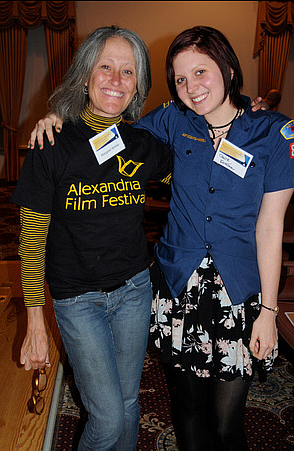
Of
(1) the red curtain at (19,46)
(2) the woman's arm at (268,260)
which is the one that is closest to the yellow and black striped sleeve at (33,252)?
(2) the woman's arm at (268,260)

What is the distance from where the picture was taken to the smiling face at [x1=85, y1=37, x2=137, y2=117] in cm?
137

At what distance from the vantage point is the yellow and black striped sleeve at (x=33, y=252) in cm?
126

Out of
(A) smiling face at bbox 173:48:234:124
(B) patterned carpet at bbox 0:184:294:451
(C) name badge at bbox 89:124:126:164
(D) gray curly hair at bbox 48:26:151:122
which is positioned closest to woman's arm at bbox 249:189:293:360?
(A) smiling face at bbox 173:48:234:124

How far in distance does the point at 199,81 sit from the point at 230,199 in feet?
1.29

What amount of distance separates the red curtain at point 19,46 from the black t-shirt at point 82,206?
7062mm

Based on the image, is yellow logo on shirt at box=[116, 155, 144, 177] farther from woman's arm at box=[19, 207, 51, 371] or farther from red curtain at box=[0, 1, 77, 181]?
red curtain at box=[0, 1, 77, 181]

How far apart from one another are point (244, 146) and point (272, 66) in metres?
7.40

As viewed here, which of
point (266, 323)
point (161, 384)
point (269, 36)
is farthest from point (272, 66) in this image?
point (266, 323)

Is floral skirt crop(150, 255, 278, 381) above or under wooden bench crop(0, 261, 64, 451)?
above

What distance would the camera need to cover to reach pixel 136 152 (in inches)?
56.3

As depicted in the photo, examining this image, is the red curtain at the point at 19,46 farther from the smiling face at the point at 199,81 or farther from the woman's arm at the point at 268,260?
the woman's arm at the point at 268,260

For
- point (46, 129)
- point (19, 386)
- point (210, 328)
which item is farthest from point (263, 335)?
point (19, 386)

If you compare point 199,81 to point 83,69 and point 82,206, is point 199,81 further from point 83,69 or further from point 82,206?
point 82,206

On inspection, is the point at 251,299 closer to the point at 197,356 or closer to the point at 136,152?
the point at 197,356
